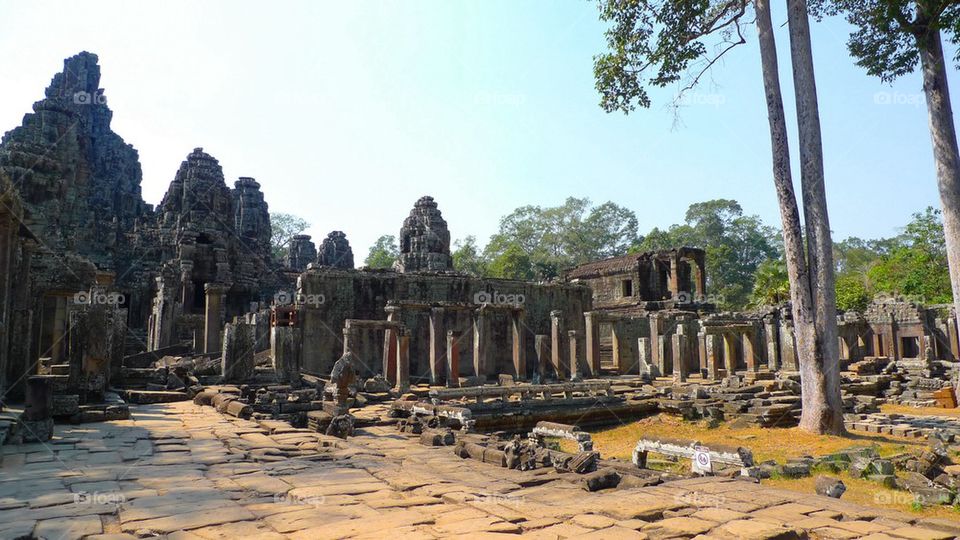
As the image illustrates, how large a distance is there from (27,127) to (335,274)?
25771 mm

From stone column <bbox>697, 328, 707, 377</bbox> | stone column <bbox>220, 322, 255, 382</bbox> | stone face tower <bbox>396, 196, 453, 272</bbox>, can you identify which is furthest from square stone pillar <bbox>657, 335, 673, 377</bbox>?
stone column <bbox>220, 322, 255, 382</bbox>

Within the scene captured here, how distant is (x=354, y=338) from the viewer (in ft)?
65.1

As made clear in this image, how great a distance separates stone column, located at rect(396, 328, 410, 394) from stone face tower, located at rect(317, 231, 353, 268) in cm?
1969

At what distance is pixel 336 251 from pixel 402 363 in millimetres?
21533

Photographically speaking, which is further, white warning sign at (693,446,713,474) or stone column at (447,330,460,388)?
stone column at (447,330,460,388)

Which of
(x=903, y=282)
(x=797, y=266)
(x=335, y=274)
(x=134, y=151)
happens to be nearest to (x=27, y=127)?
(x=134, y=151)

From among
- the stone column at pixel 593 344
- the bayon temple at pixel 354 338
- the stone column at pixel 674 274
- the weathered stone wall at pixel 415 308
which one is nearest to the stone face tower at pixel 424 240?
the bayon temple at pixel 354 338

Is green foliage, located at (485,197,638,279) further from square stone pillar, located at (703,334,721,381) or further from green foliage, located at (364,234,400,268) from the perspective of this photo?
square stone pillar, located at (703,334,721,381)

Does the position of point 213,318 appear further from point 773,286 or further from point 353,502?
point 773,286

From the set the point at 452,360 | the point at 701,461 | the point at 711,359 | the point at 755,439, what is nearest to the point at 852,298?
the point at 711,359

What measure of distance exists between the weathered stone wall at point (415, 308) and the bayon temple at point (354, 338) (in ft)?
0.27

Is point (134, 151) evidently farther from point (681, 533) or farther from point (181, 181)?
point (681, 533)

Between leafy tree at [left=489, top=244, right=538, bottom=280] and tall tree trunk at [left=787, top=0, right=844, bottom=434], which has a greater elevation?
leafy tree at [left=489, top=244, right=538, bottom=280]

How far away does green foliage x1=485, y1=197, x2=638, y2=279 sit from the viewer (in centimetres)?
6166
